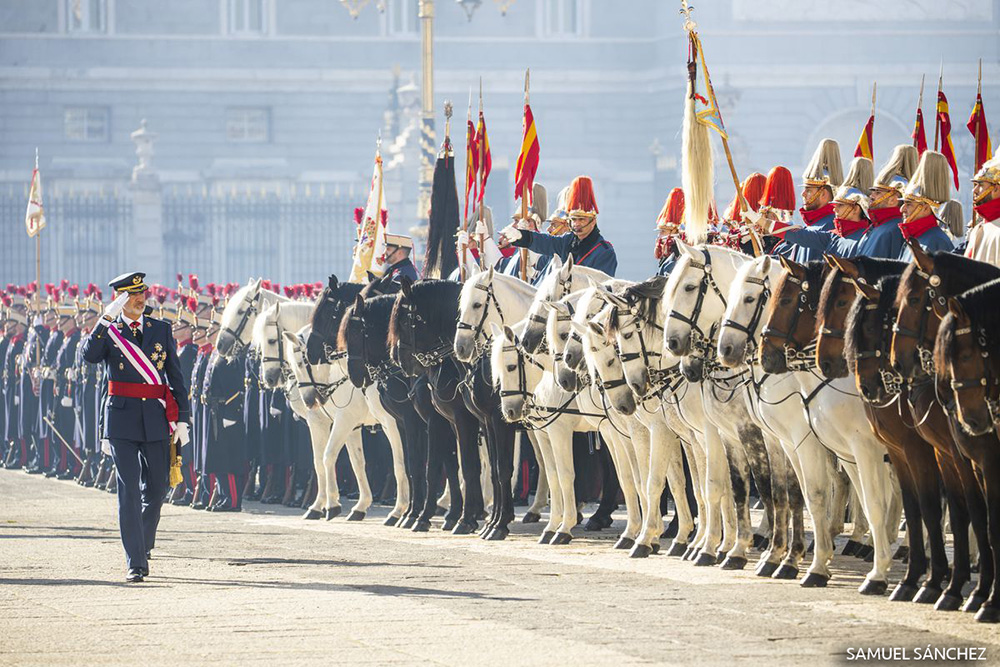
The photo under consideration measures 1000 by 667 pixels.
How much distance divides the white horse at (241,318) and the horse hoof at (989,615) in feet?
33.0

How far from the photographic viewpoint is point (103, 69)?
52.8 metres

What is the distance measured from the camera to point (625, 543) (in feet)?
45.4

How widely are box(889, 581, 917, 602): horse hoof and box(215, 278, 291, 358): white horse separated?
913 centimetres

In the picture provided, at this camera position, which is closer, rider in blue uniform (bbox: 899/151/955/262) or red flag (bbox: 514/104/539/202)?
rider in blue uniform (bbox: 899/151/955/262)

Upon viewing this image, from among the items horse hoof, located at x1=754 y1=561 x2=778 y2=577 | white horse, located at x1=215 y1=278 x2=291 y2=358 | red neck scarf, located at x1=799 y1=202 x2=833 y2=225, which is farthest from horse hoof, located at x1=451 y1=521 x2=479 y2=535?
white horse, located at x1=215 y1=278 x2=291 y2=358

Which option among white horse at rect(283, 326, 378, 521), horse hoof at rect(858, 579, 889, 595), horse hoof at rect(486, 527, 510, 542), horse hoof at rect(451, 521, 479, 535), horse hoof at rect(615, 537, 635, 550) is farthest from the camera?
white horse at rect(283, 326, 378, 521)

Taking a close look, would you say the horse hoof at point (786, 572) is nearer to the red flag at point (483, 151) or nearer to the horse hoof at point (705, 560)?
the horse hoof at point (705, 560)

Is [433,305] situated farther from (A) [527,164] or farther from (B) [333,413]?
(B) [333,413]

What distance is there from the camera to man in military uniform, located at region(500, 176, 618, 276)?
605 inches

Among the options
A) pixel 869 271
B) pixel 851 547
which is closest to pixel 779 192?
pixel 851 547

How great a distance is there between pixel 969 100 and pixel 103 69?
21.1 m

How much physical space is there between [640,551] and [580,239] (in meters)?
3.09

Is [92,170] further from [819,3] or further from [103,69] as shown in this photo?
[819,3]

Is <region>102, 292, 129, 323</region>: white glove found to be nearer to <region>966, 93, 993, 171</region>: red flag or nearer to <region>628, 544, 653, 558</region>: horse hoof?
<region>628, 544, 653, 558</region>: horse hoof
